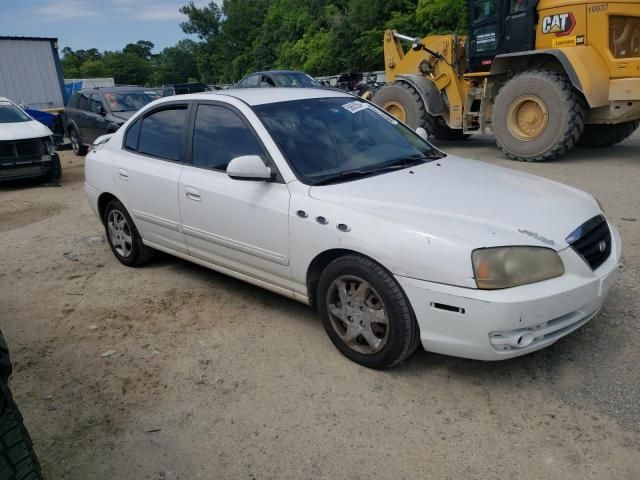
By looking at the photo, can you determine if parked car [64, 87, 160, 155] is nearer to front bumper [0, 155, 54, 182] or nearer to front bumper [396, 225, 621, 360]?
front bumper [0, 155, 54, 182]

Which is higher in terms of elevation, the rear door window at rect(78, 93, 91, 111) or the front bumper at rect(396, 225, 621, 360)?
the rear door window at rect(78, 93, 91, 111)

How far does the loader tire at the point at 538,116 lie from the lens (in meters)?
8.00

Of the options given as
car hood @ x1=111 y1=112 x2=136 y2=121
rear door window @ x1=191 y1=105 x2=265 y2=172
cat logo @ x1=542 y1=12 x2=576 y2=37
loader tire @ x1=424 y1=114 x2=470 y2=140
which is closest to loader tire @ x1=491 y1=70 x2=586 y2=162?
cat logo @ x1=542 y1=12 x2=576 y2=37

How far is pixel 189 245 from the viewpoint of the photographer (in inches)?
165

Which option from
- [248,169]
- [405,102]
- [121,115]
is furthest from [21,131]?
[248,169]

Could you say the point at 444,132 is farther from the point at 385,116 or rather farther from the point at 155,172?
the point at 155,172

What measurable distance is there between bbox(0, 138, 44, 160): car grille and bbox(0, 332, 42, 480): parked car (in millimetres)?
8775

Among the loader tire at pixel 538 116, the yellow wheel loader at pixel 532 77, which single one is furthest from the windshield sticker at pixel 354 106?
the loader tire at pixel 538 116

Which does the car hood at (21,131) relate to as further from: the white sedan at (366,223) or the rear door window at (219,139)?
the rear door window at (219,139)

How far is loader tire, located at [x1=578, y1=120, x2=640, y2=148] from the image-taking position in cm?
931

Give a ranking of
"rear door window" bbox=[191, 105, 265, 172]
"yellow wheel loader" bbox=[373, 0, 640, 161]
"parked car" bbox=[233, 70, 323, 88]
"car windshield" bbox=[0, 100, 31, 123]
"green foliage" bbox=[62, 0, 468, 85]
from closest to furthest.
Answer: "rear door window" bbox=[191, 105, 265, 172]
"yellow wheel loader" bbox=[373, 0, 640, 161]
"car windshield" bbox=[0, 100, 31, 123]
"parked car" bbox=[233, 70, 323, 88]
"green foliage" bbox=[62, 0, 468, 85]

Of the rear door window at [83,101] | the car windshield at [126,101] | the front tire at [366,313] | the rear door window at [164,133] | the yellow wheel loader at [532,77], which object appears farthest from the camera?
the rear door window at [83,101]

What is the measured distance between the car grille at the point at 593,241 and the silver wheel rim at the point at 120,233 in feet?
12.2

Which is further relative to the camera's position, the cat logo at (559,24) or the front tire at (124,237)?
the cat logo at (559,24)
